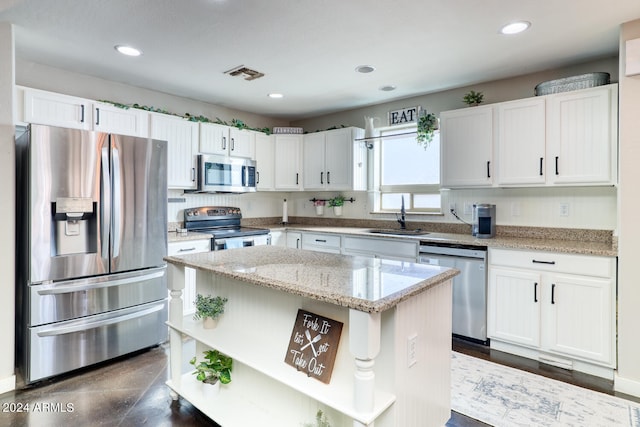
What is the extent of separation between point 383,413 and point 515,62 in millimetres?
3044

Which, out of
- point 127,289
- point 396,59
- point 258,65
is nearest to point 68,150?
point 127,289

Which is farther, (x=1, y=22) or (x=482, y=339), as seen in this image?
(x=482, y=339)

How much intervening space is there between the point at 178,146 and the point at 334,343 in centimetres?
305

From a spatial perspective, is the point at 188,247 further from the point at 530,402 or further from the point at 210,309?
the point at 530,402

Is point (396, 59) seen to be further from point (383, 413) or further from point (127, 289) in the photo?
point (127, 289)

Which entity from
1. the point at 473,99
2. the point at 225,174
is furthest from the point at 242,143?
the point at 473,99

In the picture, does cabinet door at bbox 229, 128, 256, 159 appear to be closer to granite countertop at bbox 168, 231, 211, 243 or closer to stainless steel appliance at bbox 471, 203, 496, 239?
granite countertop at bbox 168, 231, 211, 243

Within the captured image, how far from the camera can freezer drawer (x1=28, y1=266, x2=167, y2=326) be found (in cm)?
245

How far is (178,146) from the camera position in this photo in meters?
3.75

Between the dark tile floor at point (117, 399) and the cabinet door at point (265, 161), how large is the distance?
2493 mm

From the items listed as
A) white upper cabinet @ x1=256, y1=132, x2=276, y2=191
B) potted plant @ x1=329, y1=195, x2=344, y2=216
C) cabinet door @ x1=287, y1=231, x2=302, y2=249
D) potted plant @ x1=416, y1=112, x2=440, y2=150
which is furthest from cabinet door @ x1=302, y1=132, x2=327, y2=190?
potted plant @ x1=416, y1=112, x2=440, y2=150

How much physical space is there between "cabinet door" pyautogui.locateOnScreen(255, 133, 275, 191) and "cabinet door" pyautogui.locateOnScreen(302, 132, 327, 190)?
45 cm

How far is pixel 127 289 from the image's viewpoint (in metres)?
2.87

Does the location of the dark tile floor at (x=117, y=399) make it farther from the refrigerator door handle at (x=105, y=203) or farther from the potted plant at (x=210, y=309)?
the refrigerator door handle at (x=105, y=203)
